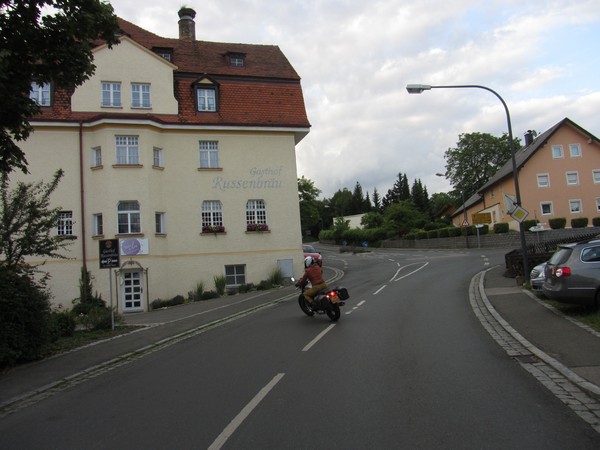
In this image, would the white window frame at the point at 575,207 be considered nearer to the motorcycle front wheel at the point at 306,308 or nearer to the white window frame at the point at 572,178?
the white window frame at the point at 572,178

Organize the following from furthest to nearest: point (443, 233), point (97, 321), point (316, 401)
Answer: point (443, 233), point (97, 321), point (316, 401)

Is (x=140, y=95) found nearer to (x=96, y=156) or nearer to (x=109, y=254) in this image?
(x=96, y=156)

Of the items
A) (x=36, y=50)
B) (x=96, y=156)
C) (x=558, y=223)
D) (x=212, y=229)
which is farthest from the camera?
(x=558, y=223)

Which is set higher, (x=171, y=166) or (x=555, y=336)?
(x=171, y=166)

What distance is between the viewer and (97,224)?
2589 centimetres

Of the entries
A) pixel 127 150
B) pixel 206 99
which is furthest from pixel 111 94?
pixel 206 99

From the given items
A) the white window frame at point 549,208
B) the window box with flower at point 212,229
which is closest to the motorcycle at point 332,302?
the window box with flower at point 212,229

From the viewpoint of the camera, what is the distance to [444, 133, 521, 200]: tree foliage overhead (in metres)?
84.1

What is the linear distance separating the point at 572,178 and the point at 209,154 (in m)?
41.5

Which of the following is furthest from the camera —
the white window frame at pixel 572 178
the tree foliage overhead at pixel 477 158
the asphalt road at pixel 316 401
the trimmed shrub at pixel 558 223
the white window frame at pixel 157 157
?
the tree foliage overhead at pixel 477 158

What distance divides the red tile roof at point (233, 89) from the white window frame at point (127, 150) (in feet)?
4.15

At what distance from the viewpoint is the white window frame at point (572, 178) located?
5319 cm

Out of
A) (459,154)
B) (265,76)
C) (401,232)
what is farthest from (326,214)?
(265,76)

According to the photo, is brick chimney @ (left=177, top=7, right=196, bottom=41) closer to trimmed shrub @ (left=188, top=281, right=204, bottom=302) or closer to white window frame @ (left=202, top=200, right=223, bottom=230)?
white window frame @ (left=202, top=200, right=223, bottom=230)
